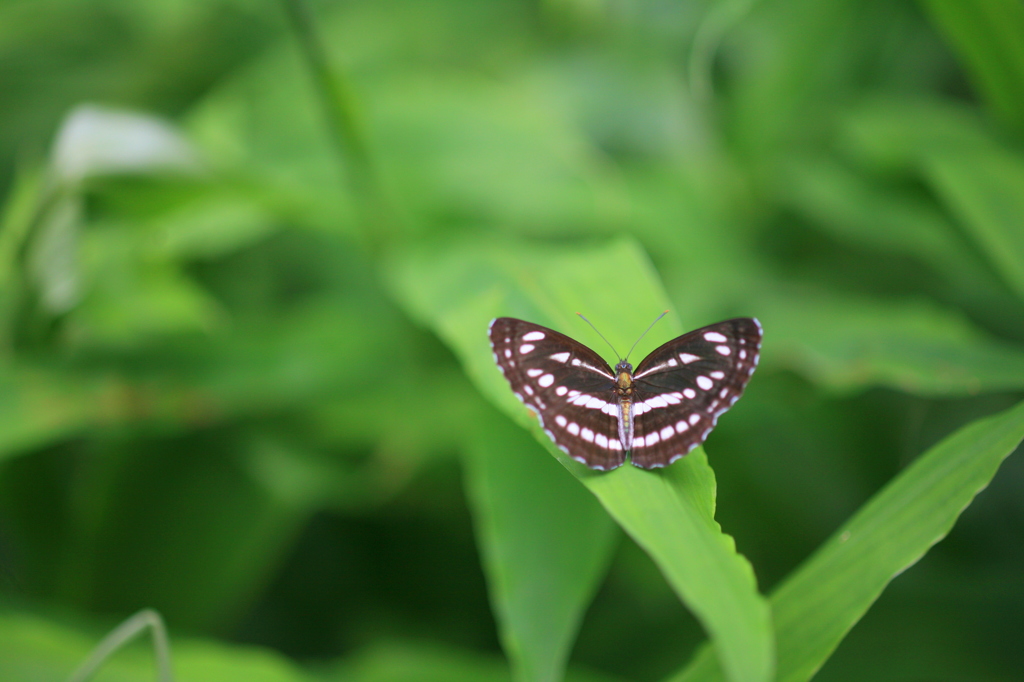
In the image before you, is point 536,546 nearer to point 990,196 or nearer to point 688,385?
point 688,385

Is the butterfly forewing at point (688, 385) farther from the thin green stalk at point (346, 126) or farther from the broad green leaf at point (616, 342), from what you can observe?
the thin green stalk at point (346, 126)

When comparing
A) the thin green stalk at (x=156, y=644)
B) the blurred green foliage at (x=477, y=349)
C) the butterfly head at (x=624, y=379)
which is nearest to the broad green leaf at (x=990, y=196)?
the blurred green foliage at (x=477, y=349)

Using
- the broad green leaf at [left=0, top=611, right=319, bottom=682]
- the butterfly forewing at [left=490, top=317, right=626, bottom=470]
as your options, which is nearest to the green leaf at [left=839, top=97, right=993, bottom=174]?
the butterfly forewing at [left=490, top=317, right=626, bottom=470]

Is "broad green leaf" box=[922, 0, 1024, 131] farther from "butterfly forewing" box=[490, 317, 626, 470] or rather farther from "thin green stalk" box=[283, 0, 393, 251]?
"thin green stalk" box=[283, 0, 393, 251]

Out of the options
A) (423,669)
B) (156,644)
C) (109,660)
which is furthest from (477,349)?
(109,660)

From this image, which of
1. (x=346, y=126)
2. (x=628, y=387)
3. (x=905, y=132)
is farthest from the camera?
(x=905, y=132)

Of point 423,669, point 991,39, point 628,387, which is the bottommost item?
point 423,669
